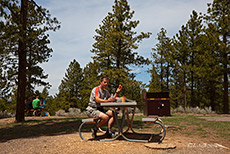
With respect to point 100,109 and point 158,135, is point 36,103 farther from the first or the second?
point 158,135

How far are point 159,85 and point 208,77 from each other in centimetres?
1003

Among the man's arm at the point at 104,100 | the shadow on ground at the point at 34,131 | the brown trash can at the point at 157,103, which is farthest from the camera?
the brown trash can at the point at 157,103

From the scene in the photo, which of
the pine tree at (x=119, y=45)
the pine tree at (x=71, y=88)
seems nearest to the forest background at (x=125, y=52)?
the pine tree at (x=119, y=45)

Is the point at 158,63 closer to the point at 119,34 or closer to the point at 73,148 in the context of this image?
the point at 119,34

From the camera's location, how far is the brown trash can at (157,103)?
15.3 meters

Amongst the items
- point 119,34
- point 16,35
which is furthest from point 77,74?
point 16,35

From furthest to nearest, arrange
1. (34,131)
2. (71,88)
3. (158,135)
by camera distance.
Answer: (71,88) → (34,131) → (158,135)

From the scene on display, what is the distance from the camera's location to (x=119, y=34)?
1914 centimetres

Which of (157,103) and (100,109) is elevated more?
(100,109)

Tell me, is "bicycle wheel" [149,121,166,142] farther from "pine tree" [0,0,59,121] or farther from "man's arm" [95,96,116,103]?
"pine tree" [0,0,59,121]

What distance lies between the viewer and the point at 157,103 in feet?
50.8

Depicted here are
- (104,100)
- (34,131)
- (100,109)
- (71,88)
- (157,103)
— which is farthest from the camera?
(71,88)

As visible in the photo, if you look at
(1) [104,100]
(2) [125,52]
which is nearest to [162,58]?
(2) [125,52]

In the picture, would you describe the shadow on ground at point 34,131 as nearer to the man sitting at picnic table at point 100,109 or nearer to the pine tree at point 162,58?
the man sitting at picnic table at point 100,109
